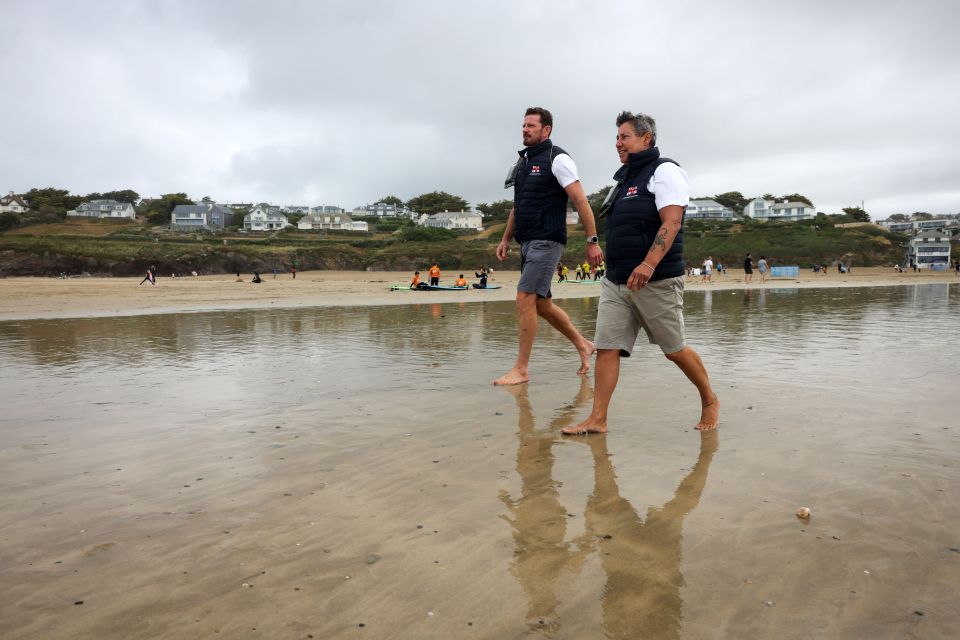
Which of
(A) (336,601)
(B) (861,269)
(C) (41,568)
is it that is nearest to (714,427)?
(A) (336,601)

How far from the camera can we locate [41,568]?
2.32 metres

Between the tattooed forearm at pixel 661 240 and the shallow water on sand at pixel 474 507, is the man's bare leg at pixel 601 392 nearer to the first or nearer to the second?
the shallow water on sand at pixel 474 507

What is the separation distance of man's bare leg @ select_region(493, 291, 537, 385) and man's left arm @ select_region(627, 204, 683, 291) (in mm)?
1843

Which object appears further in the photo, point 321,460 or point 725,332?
point 725,332

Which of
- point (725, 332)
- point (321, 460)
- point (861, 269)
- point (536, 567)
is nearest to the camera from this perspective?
point (536, 567)

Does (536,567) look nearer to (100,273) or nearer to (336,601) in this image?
(336,601)

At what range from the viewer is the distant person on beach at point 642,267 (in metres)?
3.99

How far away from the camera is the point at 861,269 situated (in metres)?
65.1

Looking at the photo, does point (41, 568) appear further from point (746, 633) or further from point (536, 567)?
point (746, 633)

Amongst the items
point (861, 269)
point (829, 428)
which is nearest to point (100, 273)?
point (829, 428)

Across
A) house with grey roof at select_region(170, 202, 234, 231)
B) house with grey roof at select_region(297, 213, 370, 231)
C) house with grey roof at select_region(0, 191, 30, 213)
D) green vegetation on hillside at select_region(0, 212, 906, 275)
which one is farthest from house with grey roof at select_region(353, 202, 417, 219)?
green vegetation on hillside at select_region(0, 212, 906, 275)

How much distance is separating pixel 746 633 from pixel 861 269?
243 ft

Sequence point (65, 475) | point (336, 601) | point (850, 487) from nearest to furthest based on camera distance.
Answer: point (336, 601), point (850, 487), point (65, 475)

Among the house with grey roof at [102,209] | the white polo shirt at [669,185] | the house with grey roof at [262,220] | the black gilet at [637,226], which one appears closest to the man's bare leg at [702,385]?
the black gilet at [637,226]
